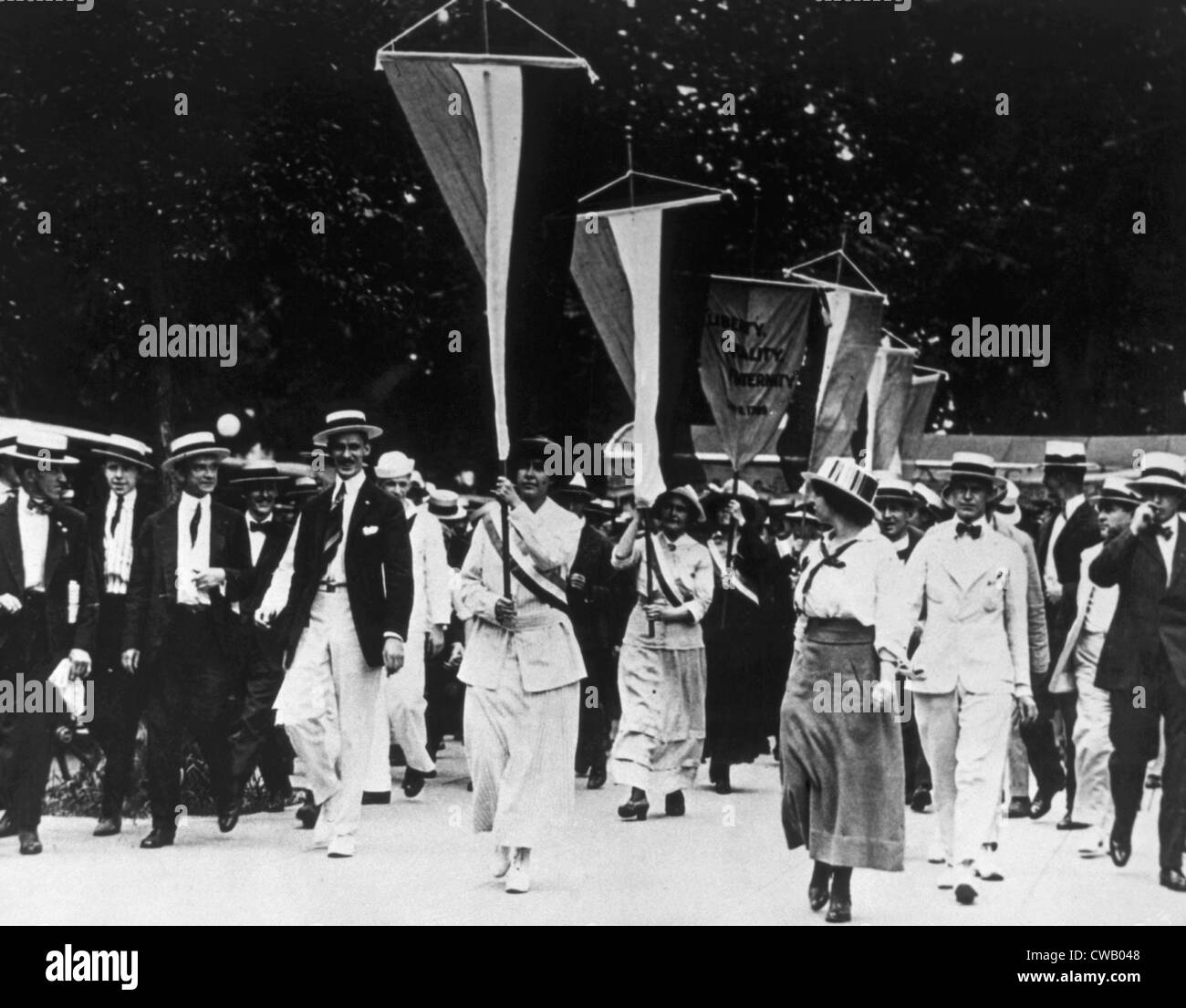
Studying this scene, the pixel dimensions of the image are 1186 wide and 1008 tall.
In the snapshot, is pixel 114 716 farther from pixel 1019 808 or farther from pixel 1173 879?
pixel 1173 879

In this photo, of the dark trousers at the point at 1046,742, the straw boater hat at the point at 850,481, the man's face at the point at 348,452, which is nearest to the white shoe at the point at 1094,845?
the dark trousers at the point at 1046,742

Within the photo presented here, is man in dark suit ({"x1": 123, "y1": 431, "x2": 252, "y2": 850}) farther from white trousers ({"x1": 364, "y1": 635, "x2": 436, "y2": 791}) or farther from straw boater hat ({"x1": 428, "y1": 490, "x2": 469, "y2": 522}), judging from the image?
straw boater hat ({"x1": 428, "y1": 490, "x2": 469, "y2": 522})

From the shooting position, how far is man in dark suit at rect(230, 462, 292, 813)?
10594 mm

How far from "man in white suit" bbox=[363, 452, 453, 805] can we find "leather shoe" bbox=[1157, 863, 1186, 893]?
5.05m

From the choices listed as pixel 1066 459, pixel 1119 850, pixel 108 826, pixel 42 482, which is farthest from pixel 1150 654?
pixel 42 482

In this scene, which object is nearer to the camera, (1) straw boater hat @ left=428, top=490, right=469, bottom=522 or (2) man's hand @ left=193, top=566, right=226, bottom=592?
(2) man's hand @ left=193, top=566, right=226, bottom=592

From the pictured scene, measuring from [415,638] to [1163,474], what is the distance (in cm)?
546

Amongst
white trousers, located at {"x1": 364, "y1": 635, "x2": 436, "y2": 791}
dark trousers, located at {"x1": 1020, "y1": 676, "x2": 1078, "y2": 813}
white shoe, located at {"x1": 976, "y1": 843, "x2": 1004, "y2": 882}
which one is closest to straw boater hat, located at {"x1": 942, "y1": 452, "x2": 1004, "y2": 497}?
white shoe, located at {"x1": 976, "y1": 843, "x2": 1004, "y2": 882}

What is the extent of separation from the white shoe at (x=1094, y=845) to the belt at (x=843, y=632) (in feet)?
8.75

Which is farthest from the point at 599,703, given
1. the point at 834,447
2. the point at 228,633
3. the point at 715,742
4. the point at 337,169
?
the point at 337,169

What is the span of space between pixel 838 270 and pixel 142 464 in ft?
19.5

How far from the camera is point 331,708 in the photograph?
9.71 metres

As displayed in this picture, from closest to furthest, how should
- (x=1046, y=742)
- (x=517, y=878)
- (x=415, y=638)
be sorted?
1. (x=517, y=878)
2. (x=1046, y=742)
3. (x=415, y=638)

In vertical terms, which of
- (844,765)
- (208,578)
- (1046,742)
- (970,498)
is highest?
(970,498)
